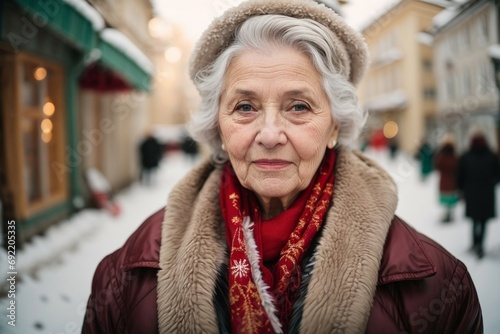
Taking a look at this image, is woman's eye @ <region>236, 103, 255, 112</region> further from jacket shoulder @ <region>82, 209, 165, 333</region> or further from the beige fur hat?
jacket shoulder @ <region>82, 209, 165, 333</region>

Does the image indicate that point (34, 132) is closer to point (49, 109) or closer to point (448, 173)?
point (49, 109)

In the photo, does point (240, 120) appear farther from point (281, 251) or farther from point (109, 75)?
point (109, 75)

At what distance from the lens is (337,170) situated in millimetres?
1455

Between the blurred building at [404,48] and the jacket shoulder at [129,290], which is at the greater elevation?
the blurred building at [404,48]

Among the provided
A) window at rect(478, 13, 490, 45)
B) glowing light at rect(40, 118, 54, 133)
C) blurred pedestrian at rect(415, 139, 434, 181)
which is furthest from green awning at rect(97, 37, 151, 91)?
blurred pedestrian at rect(415, 139, 434, 181)

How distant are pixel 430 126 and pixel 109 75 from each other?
294 inches

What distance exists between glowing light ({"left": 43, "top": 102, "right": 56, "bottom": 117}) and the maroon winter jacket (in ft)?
16.3

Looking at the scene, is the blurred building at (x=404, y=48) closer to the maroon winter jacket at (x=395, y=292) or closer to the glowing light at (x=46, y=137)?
the maroon winter jacket at (x=395, y=292)

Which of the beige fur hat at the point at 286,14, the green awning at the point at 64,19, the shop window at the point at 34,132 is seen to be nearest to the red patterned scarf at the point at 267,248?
the beige fur hat at the point at 286,14

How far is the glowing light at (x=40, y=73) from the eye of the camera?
4.91 meters

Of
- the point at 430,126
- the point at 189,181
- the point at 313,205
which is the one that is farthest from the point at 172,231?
the point at 430,126

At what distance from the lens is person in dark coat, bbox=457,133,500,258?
14.3 feet

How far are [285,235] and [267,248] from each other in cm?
9

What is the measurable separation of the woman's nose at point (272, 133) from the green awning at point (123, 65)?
163 inches
